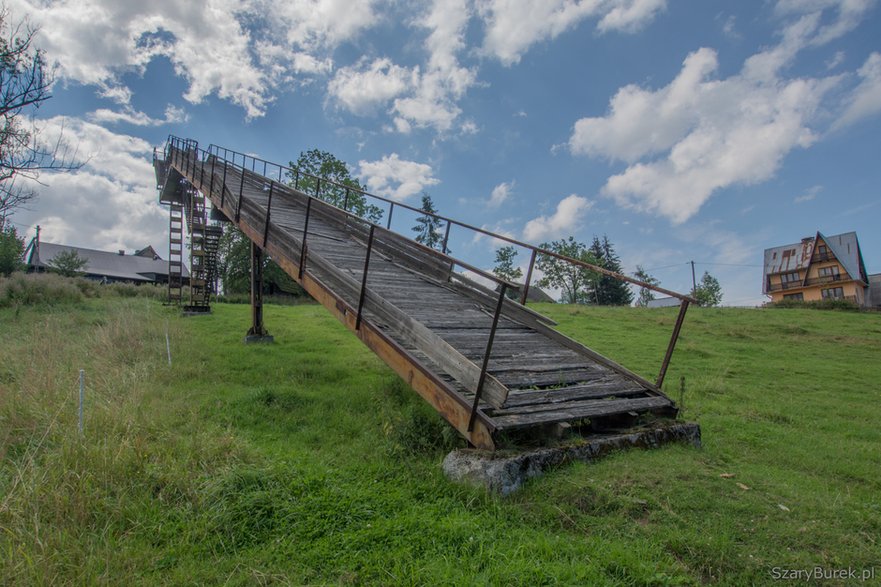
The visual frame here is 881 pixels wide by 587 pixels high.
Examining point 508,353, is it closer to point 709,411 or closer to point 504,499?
point 504,499

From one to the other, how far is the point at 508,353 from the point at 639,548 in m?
2.75

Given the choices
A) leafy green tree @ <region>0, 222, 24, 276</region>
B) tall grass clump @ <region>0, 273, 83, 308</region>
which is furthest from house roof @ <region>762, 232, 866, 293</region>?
leafy green tree @ <region>0, 222, 24, 276</region>

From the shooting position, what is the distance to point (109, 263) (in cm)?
5375

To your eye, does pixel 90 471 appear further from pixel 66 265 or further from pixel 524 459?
pixel 66 265

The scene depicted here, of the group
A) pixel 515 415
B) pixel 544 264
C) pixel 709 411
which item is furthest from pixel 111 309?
pixel 544 264

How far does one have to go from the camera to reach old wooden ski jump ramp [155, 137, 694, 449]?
4.09 m

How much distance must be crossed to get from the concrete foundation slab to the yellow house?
46.1 m

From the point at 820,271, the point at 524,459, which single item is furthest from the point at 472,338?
the point at 820,271

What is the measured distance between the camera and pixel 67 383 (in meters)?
5.50

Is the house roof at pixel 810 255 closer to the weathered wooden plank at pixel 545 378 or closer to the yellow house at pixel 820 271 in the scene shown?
the yellow house at pixel 820 271

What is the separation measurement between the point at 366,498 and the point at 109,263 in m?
63.4

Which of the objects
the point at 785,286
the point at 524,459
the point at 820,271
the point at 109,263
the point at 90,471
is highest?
the point at 820,271

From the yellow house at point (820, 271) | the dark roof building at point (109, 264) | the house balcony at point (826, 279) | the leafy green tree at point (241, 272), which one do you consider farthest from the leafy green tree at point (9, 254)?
the house balcony at point (826, 279)

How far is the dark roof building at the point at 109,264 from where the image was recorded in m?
49.6
